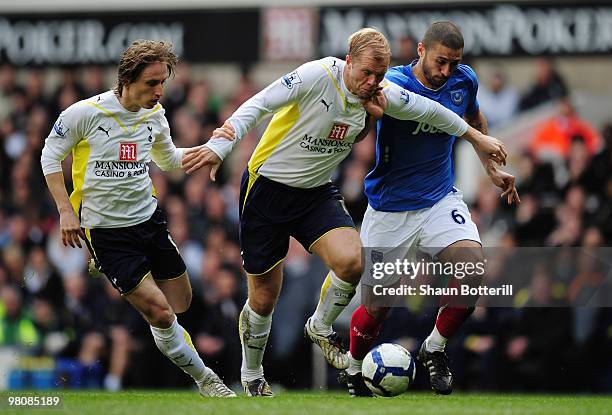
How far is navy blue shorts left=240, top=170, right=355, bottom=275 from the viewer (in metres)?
8.62

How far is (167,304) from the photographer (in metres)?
8.41

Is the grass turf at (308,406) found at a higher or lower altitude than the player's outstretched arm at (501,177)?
lower

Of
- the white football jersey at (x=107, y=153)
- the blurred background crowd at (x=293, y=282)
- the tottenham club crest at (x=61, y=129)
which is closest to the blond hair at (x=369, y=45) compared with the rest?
the white football jersey at (x=107, y=153)

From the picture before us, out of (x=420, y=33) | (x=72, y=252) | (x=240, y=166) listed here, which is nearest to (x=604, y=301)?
(x=420, y=33)

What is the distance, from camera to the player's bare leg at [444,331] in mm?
8828

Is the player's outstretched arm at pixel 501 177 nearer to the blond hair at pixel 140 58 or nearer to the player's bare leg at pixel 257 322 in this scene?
the player's bare leg at pixel 257 322

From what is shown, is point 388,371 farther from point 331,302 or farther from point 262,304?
point 262,304

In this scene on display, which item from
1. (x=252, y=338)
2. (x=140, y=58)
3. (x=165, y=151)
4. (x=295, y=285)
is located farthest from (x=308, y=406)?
(x=295, y=285)

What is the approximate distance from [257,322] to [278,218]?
0.88 metres

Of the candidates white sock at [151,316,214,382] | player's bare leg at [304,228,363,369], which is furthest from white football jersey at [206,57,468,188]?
white sock at [151,316,214,382]

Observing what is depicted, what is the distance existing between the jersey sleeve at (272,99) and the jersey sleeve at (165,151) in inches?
34.7

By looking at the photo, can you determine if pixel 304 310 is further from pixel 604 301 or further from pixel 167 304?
pixel 167 304

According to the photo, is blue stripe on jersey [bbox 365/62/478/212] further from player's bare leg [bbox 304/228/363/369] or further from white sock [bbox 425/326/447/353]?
white sock [bbox 425/326/447/353]

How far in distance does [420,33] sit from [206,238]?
3548 mm
